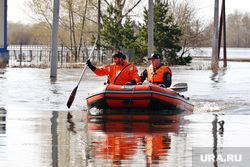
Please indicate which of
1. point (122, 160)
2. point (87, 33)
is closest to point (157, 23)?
point (87, 33)

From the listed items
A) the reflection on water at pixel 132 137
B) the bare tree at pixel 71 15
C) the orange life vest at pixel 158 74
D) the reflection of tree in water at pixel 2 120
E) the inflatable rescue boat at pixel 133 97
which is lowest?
the reflection on water at pixel 132 137

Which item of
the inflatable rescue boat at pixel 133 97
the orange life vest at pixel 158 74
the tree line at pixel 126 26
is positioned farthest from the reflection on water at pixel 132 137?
the tree line at pixel 126 26

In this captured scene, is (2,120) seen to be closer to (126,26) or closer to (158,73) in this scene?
(158,73)

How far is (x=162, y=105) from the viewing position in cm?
1490

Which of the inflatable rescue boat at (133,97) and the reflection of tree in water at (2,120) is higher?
the inflatable rescue boat at (133,97)

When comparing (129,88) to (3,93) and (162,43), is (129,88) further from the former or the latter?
(162,43)

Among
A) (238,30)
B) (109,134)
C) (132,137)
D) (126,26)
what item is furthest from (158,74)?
(238,30)

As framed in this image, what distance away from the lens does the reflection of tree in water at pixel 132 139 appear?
838 cm

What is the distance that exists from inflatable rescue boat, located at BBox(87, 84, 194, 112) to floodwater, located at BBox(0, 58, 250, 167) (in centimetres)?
38

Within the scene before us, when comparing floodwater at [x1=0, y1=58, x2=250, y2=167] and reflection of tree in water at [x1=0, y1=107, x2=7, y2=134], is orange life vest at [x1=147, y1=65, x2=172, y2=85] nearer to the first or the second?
floodwater at [x1=0, y1=58, x2=250, y2=167]

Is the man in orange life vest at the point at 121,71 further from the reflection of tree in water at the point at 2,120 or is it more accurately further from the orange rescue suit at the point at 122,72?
the reflection of tree in water at the point at 2,120

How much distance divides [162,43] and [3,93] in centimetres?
2367

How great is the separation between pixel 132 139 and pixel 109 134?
28.5 inches

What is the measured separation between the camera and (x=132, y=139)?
10148mm
